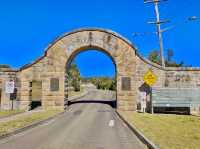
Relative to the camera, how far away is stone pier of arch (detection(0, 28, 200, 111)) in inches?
1214

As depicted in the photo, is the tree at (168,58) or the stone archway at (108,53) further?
the tree at (168,58)

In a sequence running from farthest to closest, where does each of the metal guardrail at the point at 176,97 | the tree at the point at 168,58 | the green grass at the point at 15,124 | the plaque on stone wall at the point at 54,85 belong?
the tree at the point at 168,58 < the plaque on stone wall at the point at 54,85 < the metal guardrail at the point at 176,97 < the green grass at the point at 15,124

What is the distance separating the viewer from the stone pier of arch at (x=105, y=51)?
30.8 metres

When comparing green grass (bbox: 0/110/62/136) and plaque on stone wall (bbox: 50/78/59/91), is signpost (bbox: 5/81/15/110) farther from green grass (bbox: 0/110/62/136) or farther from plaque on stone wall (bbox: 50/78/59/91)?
green grass (bbox: 0/110/62/136)

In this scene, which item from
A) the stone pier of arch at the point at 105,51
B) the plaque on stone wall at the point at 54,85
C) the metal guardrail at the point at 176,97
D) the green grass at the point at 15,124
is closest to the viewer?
the green grass at the point at 15,124

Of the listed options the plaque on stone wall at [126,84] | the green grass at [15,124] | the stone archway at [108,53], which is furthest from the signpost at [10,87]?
the plaque on stone wall at [126,84]

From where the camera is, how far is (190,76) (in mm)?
30797

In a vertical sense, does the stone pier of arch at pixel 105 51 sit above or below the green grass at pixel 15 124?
above

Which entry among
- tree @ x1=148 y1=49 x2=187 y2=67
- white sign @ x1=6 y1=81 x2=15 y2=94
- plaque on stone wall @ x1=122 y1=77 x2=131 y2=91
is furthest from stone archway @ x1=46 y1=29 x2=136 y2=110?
tree @ x1=148 y1=49 x2=187 y2=67

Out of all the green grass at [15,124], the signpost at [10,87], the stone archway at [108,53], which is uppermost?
the stone archway at [108,53]

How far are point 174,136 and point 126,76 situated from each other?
17561 mm

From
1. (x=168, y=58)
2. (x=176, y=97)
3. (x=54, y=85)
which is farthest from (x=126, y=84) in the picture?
(x=168, y=58)

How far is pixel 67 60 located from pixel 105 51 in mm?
3518

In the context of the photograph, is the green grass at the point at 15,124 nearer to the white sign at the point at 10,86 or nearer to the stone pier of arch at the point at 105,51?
the white sign at the point at 10,86
